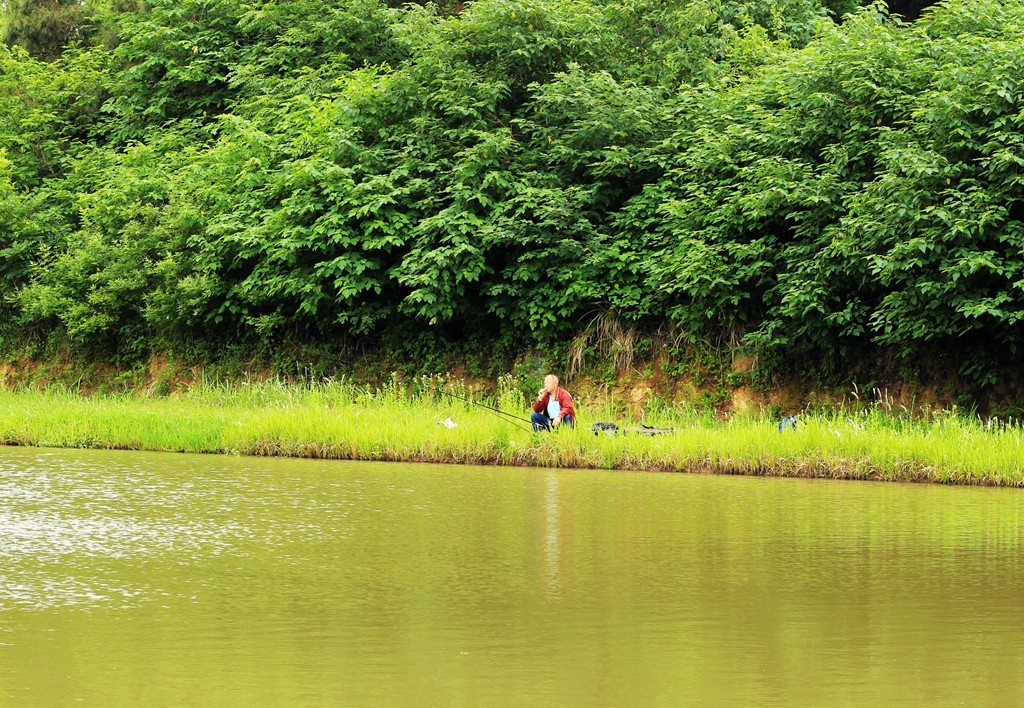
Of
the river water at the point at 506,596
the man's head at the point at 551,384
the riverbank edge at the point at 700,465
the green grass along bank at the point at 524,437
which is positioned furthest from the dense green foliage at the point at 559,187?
the river water at the point at 506,596

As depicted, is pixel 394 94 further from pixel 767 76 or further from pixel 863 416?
pixel 863 416

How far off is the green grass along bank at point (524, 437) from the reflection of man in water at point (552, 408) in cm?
33

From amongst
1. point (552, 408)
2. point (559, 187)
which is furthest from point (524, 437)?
point (559, 187)

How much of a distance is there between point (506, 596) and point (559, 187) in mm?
14066

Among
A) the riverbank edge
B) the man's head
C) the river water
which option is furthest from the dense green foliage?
the river water

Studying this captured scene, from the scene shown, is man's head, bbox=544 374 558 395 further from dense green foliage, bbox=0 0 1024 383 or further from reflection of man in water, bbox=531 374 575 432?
dense green foliage, bbox=0 0 1024 383

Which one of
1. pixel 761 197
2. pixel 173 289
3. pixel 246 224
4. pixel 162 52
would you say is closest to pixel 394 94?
pixel 246 224

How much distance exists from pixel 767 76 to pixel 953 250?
5607 mm

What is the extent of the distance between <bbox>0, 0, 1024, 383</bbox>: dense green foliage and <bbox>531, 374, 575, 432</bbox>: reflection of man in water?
10.1ft

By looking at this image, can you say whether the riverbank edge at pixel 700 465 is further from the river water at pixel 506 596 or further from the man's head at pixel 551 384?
the man's head at pixel 551 384

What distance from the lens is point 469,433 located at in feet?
51.9

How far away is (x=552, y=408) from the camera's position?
1677 cm

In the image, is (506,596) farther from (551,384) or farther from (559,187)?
(559,187)

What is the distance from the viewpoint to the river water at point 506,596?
5.39 m
